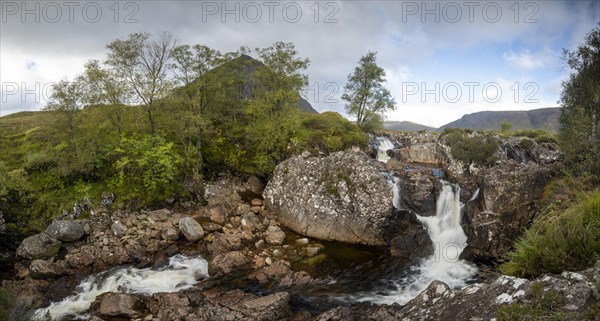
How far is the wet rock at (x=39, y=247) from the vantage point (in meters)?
21.3

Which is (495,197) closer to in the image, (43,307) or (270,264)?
(270,264)

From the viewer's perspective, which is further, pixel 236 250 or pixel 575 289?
pixel 236 250

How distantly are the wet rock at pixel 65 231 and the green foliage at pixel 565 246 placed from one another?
1036 inches

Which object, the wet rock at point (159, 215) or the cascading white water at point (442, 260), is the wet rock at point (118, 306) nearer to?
the wet rock at point (159, 215)

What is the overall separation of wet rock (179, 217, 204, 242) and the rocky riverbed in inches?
3.7

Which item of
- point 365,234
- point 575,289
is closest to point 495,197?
point 365,234

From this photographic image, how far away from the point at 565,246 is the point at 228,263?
17335 mm

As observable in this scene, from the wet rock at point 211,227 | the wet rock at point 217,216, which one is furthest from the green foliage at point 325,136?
the wet rock at point 211,227

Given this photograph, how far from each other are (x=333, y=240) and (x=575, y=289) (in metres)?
18.6

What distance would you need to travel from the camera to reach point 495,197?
71.0 ft

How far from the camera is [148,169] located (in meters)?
29.1

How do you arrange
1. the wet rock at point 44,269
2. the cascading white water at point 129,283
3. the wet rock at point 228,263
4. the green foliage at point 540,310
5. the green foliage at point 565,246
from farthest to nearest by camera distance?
the wet rock at point 228,263 → the wet rock at point 44,269 → the cascading white water at point 129,283 → the green foliage at point 565,246 → the green foliage at point 540,310

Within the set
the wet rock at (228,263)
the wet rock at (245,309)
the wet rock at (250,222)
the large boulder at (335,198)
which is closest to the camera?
the wet rock at (245,309)

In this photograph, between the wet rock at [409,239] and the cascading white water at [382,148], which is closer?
the wet rock at [409,239]
